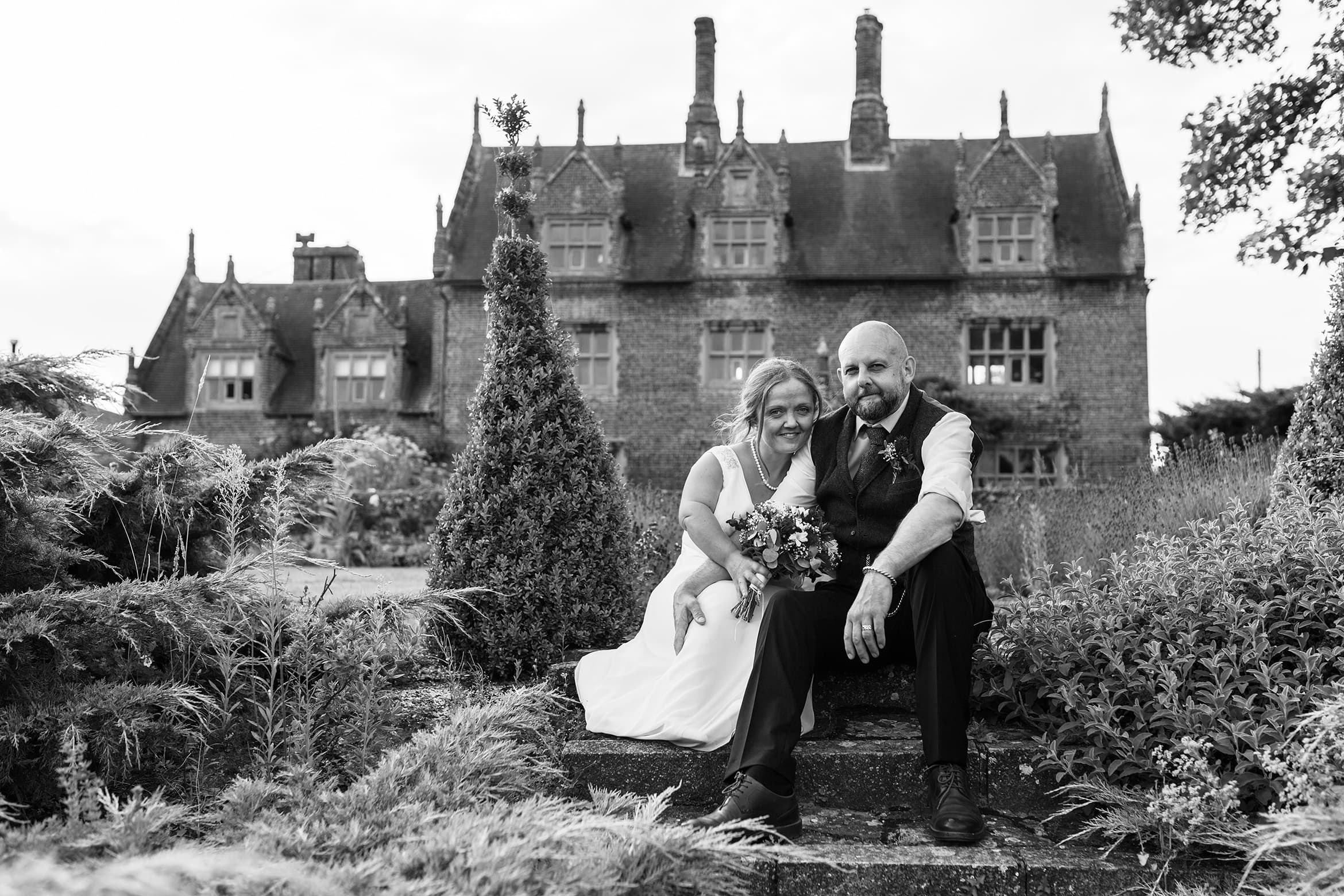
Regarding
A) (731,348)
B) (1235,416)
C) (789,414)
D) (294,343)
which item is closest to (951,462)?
(789,414)

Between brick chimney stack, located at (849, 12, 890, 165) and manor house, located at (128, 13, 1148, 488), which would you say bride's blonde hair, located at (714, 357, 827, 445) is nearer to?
manor house, located at (128, 13, 1148, 488)

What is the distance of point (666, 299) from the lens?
2369 cm

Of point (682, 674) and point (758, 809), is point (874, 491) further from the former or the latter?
point (758, 809)

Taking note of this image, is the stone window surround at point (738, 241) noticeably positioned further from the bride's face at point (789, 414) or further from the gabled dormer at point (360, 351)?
the bride's face at point (789, 414)

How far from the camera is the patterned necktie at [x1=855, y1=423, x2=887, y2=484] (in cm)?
411

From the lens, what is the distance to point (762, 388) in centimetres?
450

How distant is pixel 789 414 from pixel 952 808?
1.78m

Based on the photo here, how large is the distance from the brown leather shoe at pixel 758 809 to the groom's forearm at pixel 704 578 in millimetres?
967

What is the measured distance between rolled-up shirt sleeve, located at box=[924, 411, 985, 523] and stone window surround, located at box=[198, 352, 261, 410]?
2495 cm

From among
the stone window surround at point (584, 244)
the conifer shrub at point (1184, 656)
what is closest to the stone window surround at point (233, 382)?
the stone window surround at point (584, 244)

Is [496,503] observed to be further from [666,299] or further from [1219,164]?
[666,299]

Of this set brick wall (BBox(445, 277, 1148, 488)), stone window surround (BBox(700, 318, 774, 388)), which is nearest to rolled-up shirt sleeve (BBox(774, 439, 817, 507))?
brick wall (BBox(445, 277, 1148, 488))

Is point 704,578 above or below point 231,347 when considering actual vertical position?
below

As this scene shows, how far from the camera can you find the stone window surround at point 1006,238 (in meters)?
23.0
